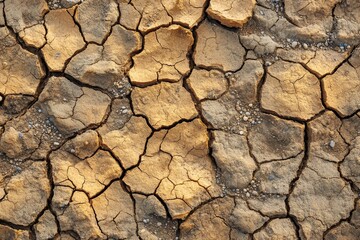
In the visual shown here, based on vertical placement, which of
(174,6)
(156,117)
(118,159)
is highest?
(174,6)

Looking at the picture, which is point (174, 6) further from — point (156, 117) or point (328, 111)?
point (328, 111)

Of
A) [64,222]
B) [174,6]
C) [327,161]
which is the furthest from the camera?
[174,6]

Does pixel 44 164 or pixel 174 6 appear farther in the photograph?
pixel 174 6

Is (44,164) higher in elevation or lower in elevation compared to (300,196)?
lower

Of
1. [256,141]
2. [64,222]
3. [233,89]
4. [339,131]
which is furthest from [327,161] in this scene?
[64,222]

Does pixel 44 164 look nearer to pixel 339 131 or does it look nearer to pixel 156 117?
pixel 156 117

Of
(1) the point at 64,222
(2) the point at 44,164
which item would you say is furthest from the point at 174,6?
(1) the point at 64,222

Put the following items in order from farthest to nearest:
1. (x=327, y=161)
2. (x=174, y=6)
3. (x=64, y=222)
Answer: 1. (x=174, y=6)
2. (x=327, y=161)
3. (x=64, y=222)
